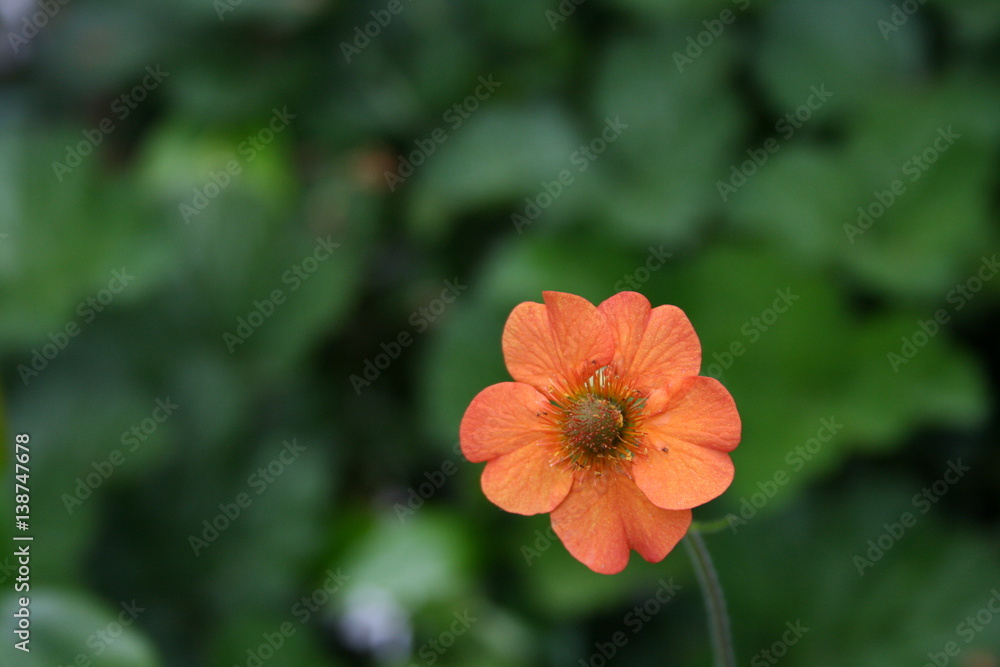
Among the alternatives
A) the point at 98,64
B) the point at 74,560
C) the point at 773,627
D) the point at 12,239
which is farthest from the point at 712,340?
the point at 98,64

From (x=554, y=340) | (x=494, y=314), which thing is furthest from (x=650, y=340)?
(x=494, y=314)

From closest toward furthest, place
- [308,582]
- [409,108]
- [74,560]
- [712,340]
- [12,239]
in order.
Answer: [74,560], [712,340], [308,582], [12,239], [409,108]

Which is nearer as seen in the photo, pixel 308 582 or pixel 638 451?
pixel 638 451

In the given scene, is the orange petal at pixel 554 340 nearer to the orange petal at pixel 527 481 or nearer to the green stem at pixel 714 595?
the orange petal at pixel 527 481

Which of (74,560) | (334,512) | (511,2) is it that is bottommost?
(74,560)

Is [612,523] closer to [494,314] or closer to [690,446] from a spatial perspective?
[690,446]

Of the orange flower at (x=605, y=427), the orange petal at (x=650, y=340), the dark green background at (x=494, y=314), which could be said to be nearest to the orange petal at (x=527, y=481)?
the orange flower at (x=605, y=427)

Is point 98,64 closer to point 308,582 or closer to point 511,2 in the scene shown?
point 511,2
